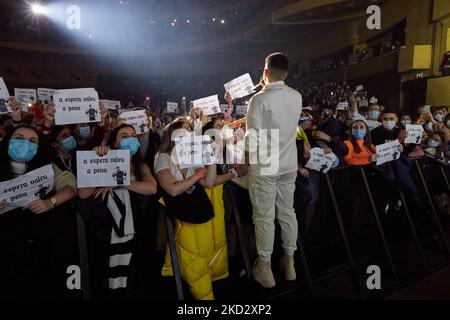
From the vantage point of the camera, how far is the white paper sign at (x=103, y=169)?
7.48ft

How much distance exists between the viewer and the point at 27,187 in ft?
7.31

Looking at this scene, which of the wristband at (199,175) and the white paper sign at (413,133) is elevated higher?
the white paper sign at (413,133)

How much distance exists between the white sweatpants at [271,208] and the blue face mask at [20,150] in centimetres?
166

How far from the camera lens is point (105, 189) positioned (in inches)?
Answer: 98.1

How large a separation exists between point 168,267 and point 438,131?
186 inches

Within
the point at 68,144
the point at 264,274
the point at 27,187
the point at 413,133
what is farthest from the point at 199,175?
the point at 413,133

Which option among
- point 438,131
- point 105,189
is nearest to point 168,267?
point 105,189

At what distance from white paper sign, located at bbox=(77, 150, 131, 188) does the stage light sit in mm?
23250

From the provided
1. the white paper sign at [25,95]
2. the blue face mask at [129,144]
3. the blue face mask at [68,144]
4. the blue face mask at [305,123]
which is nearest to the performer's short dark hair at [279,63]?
the blue face mask at [129,144]

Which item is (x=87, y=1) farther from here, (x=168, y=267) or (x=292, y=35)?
(x=168, y=267)

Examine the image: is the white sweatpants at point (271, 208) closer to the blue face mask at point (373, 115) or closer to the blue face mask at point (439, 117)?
the blue face mask at point (373, 115)

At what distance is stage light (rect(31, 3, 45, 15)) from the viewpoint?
21.3 metres

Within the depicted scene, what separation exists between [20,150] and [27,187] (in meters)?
0.31

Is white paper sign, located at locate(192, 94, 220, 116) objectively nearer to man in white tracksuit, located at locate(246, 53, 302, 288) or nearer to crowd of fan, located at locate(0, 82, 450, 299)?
crowd of fan, located at locate(0, 82, 450, 299)
